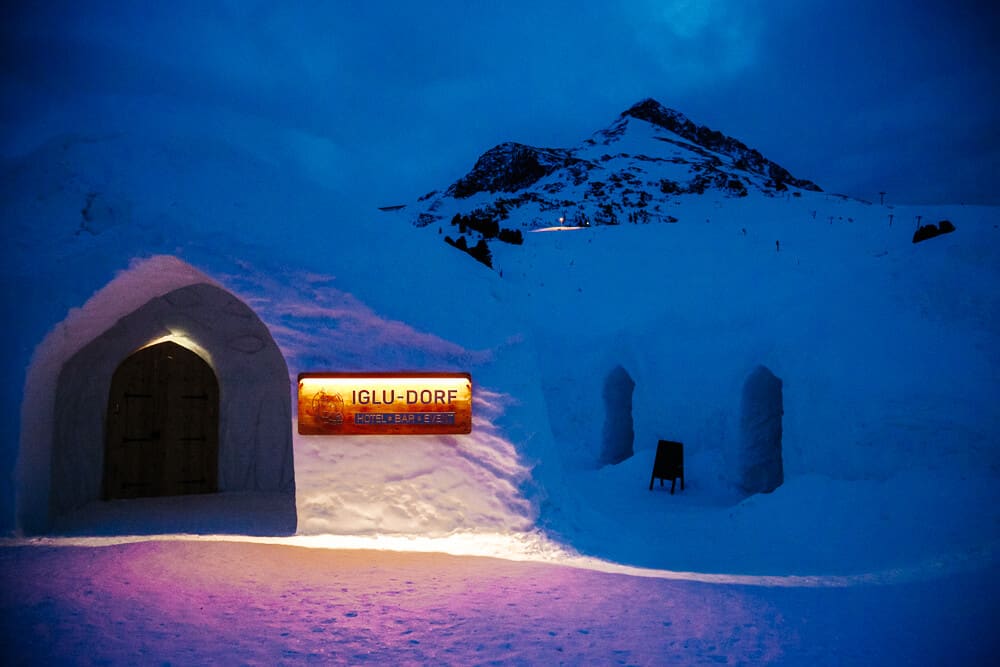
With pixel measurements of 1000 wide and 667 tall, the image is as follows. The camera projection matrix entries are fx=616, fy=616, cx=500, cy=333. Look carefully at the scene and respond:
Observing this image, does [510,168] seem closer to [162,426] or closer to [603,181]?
[603,181]

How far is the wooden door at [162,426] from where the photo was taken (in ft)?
30.5

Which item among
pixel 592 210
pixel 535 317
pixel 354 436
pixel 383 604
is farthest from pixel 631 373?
pixel 592 210

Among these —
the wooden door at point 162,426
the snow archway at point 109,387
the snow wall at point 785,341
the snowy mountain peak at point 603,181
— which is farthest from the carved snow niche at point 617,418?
the snowy mountain peak at point 603,181

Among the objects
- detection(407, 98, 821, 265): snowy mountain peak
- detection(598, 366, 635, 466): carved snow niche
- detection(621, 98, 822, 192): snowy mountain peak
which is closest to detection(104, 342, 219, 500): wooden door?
detection(598, 366, 635, 466): carved snow niche

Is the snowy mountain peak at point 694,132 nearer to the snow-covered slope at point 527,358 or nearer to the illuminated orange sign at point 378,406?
the snow-covered slope at point 527,358

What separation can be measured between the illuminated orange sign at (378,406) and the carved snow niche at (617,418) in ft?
36.4

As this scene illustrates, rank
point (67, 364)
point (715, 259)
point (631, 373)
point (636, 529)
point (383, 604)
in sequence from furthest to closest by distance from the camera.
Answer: point (715, 259), point (631, 373), point (636, 529), point (67, 364), point (383, 604)

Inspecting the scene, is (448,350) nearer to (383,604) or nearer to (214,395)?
(383,604)

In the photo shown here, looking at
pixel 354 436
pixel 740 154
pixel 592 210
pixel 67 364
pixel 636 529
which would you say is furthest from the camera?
pixel 740 154

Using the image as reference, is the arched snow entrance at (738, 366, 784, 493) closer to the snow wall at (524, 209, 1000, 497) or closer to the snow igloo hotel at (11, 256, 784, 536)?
the snow wall at (524, 209, 1000, 497)

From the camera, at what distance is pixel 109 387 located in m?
9.16

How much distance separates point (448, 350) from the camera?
741 cm

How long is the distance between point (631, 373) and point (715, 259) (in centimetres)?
471

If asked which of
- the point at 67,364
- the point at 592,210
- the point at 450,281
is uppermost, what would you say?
the point at 592,210
